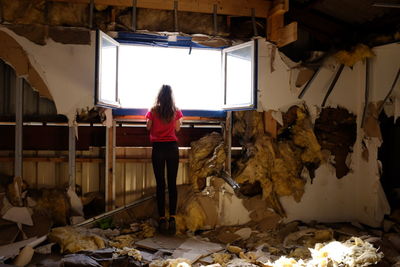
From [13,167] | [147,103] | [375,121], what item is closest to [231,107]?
[147,103]

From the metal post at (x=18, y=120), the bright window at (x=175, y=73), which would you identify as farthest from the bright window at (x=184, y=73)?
the metal post at (x=18, y=120)

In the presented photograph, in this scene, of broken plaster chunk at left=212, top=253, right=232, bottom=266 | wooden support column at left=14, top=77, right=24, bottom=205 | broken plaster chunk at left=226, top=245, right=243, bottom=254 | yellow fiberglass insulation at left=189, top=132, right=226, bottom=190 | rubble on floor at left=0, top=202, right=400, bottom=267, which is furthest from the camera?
yellow fiberglass insulation at left=189, top=132, right=226, bottom=190

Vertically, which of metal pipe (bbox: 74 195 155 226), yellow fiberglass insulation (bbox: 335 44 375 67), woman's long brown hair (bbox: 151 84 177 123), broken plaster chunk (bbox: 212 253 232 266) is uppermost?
yellow fiberglass insulation (bbox: 335 44 375 67)

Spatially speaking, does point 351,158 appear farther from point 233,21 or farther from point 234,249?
point 233,21

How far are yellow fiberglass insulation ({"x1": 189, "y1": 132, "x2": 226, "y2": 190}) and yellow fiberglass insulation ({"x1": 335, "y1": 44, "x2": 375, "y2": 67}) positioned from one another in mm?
1715

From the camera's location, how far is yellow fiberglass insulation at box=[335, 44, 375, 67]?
4238 mm

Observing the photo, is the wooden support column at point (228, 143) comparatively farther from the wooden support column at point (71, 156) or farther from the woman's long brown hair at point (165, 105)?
the wooden support column at point (71, 156)

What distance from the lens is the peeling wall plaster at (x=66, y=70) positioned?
3816mm

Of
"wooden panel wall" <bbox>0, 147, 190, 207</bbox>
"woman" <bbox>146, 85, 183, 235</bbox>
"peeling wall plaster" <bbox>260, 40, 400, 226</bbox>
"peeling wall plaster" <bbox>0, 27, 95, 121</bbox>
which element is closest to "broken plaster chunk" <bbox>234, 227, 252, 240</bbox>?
"peeling wall plaster" <bbox>260, 40, 400, 226</bbox>

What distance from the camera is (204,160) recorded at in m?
4.19

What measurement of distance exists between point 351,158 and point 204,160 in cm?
179

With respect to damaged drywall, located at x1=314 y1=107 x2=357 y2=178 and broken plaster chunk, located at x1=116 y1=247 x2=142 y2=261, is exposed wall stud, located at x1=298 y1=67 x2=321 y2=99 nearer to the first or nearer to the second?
damaged drywall, located at x1=314 y1=107 x2=357 y2=178

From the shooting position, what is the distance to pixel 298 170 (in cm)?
432

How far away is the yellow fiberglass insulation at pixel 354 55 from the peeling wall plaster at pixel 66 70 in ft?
9.22
